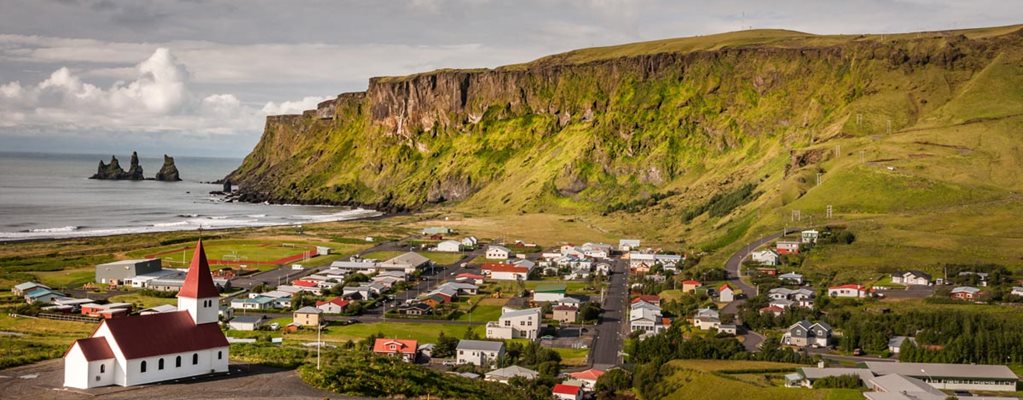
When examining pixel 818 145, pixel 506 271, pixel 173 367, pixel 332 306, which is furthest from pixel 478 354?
pixel 818 145

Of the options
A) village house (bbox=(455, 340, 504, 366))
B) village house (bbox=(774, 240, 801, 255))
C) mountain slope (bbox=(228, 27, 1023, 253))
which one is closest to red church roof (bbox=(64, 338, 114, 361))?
village house (bbox=(455, 340, 504, 366))

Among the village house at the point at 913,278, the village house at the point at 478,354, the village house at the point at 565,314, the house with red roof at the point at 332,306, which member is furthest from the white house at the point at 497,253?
the village house at the point at 478,354

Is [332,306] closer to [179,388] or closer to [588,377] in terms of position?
[588,377]

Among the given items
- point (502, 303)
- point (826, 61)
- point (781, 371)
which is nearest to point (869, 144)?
point (826, 61)

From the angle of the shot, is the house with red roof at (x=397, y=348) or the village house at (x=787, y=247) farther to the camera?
the village house at (x=787, y=247)

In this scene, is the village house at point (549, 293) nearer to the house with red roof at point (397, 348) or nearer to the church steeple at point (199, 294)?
the house with red roof at point (397, 348)

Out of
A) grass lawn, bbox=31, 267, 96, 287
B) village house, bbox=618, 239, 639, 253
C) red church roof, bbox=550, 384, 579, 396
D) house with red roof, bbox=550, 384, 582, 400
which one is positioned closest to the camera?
house with red roof, bbox=550, 384, 582, 400

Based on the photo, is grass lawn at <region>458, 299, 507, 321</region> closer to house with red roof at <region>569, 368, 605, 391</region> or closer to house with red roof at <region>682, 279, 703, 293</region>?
house with red roof at <region>682, 279, 703, 293</region>
